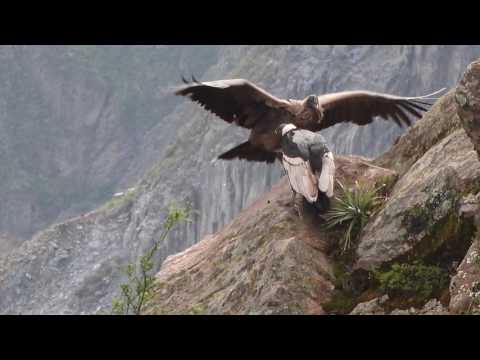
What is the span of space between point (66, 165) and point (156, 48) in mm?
24983

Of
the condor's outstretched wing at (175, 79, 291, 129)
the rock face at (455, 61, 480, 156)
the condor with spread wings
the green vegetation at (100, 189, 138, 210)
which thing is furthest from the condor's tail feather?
the green vegetation at (100, 189, 138, 210)

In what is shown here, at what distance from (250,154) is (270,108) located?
1.15m

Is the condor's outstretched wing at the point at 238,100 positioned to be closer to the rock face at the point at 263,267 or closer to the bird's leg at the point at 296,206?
the rock face at the point at 263,267

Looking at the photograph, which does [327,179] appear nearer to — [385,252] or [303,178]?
[303,178]

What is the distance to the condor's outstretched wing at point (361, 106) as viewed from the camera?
40.7 feet

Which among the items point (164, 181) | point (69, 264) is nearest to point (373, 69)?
point (164, 181)

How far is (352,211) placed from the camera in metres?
9.01

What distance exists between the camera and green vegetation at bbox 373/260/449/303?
7.18 meters

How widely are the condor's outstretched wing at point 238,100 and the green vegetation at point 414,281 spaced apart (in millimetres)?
4520

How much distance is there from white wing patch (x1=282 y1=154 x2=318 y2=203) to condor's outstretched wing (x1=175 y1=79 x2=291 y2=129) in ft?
7.03

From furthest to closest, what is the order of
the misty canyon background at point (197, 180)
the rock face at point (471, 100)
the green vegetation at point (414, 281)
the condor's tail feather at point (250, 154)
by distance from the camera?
the misty canyon background at point (197, 180)
the condor's tail feather at point (250, 154)
the green vegetation at point (414, 281)
the rock face at point (471, 100)

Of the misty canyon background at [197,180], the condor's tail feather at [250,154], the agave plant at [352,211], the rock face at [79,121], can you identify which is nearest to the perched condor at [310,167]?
the agave plant at [352,211]

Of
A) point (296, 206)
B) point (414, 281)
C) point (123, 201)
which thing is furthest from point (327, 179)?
point (123, 201)

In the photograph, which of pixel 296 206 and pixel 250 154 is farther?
pixel 250 154
